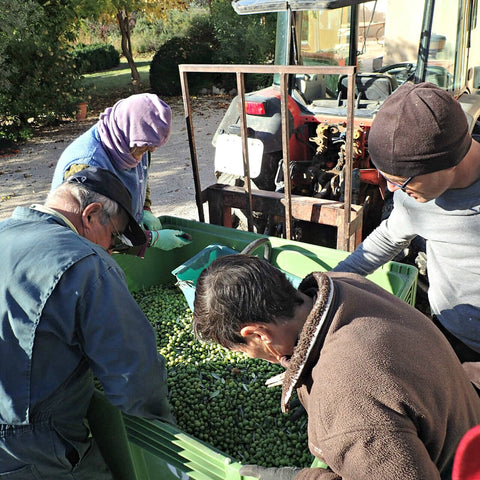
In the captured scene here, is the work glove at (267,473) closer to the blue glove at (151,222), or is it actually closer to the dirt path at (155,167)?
the blue glove at (151,222)

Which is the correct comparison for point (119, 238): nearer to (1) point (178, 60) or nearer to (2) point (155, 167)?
(2) point (155, 167)

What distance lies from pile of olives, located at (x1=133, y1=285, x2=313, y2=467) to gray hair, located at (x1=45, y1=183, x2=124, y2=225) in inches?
37.6

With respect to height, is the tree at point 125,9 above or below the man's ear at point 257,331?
above

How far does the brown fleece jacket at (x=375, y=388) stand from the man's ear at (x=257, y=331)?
119mm

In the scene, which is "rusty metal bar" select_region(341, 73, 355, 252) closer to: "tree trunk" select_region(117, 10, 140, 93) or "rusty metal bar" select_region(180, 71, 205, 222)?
"rusty metal bar" select_region(180, 71, 205, 222)

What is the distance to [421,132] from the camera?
5.18 ft

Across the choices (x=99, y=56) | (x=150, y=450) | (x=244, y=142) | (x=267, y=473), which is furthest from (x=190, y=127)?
(x=99, y=56)

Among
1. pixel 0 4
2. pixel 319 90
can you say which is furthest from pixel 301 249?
pixel 0 4

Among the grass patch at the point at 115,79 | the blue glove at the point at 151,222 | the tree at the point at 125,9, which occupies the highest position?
the tree at the point at 125,9

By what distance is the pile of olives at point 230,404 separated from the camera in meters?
2.07

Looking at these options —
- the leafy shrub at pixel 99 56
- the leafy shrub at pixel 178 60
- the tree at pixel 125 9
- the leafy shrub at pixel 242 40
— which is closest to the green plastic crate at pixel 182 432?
the tree at pixel 125 9

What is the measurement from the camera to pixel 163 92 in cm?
1414

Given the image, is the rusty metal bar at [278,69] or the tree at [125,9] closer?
the rusty metal bar at [278,69]

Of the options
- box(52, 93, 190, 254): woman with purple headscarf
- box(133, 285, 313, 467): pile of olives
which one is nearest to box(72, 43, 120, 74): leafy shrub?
box(52, 93, 190, 254): woman with purple headscarf
